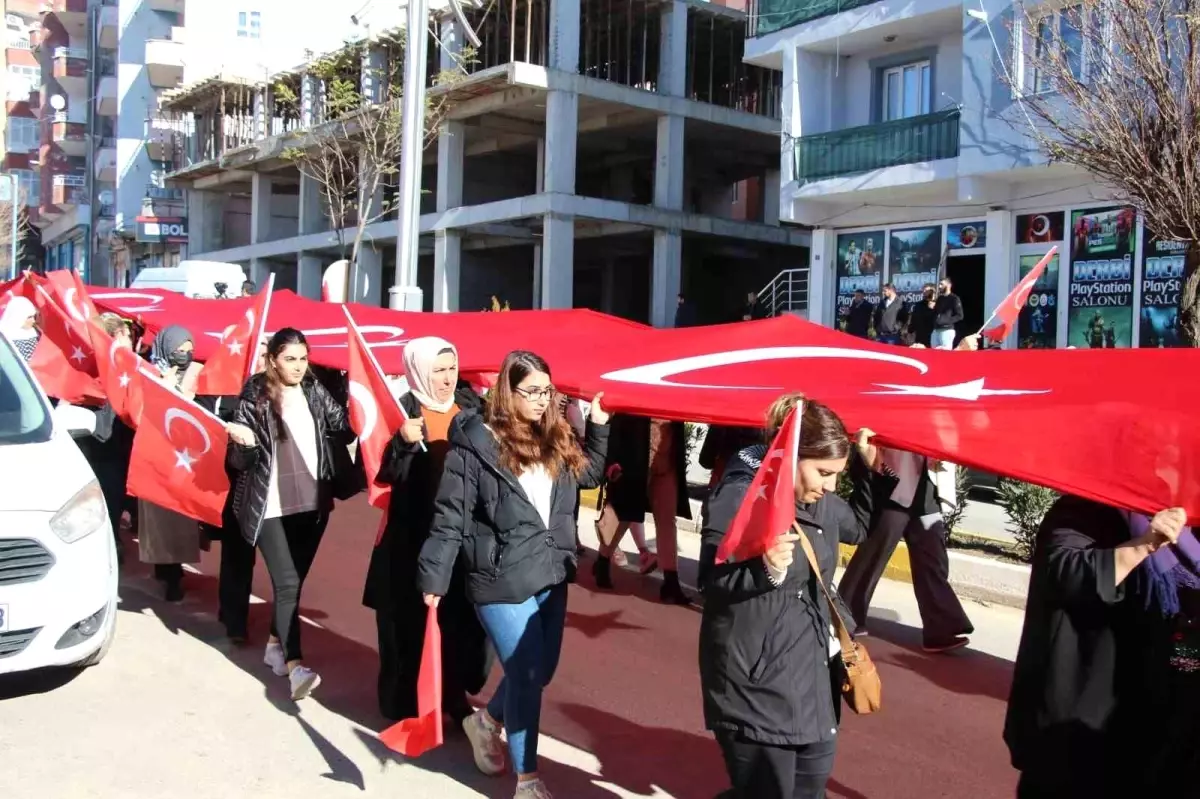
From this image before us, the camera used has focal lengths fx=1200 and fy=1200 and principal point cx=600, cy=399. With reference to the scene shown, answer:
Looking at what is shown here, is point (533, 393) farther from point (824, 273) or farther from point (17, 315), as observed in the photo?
point (824, 273)

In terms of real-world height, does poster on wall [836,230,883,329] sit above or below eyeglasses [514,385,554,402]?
above

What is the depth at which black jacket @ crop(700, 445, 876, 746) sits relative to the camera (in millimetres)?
3463

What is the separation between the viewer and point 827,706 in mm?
3549

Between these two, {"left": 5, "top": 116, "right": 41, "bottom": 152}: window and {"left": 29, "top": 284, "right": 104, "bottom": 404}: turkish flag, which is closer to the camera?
{"left": 29, "top": 284, "right": 104, "bottom": 404}: turkish flag

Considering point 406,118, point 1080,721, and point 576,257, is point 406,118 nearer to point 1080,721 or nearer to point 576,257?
point 1080,721

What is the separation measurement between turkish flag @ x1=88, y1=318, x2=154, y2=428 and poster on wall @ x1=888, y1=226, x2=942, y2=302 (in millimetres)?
15002

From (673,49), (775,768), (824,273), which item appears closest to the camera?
(775,768)

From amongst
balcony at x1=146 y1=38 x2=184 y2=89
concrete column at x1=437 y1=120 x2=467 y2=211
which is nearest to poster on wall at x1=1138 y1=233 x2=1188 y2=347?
concrete column at x1=437 y1=120 x2=467 y2=211

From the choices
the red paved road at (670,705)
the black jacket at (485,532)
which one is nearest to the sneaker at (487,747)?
the red paved road at (670,705)

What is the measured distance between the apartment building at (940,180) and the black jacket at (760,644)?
12893 millimetres

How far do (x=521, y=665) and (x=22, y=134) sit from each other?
82094 millimetres

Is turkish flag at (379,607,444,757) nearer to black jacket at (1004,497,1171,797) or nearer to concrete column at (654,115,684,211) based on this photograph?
black jacket at (1004,497,1171,797)

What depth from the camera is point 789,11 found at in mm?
21203

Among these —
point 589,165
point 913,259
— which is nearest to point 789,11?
point 913,259
